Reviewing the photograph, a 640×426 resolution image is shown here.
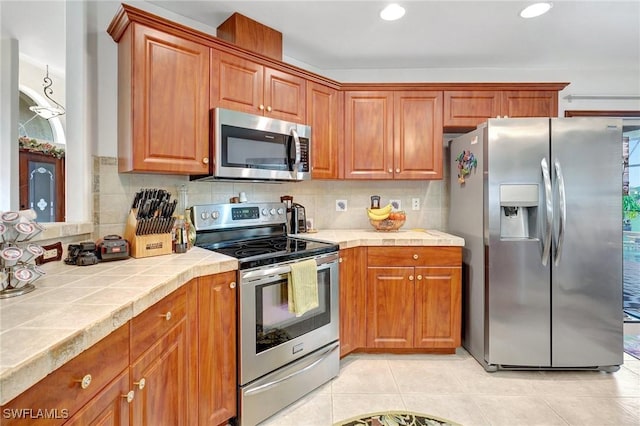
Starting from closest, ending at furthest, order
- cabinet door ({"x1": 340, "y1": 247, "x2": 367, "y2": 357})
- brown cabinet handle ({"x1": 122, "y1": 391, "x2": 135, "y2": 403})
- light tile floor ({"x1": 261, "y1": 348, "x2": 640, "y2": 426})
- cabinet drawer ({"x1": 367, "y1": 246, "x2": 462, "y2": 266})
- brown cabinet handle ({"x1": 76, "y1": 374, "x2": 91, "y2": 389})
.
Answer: brown cabinet handle ({"x1": 76, "y1": 374, "x2": 91, "y2": 389}) → brown cabinet handle ({"x1": 122, "y1": 391, "x2": 135, "y2": 403}) → light tile floor ({"x1": 261, "y1": 348, "x2": 640, "y2": 426}) → cabinet door ({"x1": 340, "y1": 247, "x2": 367, "y2": 357}) → cabinet drawer ({"x1": 367, "y1": 246, "x2": 462, "y2": 266})

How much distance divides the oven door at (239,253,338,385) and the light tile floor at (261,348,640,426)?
0.32 m

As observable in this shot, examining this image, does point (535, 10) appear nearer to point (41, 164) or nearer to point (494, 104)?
point (494, 104)

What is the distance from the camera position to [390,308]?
8.07 feet

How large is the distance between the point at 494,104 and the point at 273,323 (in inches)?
101

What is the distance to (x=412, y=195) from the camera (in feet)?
10.2

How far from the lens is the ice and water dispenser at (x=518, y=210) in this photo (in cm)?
222

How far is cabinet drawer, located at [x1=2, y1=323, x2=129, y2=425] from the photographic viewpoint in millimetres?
639

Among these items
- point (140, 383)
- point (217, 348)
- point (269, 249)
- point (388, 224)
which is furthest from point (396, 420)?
point (388, 224)

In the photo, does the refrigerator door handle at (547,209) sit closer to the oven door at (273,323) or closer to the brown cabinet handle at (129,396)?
the oven door at (273,323)

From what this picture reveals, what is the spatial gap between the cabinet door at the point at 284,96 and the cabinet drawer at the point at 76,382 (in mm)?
1676

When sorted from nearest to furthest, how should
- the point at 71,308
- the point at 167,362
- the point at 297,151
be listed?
the point at 71,308 → the point at 167,362 → the point at 297,151

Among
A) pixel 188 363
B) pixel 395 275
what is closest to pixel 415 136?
pixel 395 275

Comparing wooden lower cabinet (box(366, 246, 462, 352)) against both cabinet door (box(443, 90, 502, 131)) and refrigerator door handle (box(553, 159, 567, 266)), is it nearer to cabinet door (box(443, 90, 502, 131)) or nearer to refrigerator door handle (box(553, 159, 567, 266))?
refrigerator door handle (box(553, 159, 567, 266))

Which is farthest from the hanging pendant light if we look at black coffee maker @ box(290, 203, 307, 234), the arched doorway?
black coffee maker @ box(290, 203, 307, 234)
